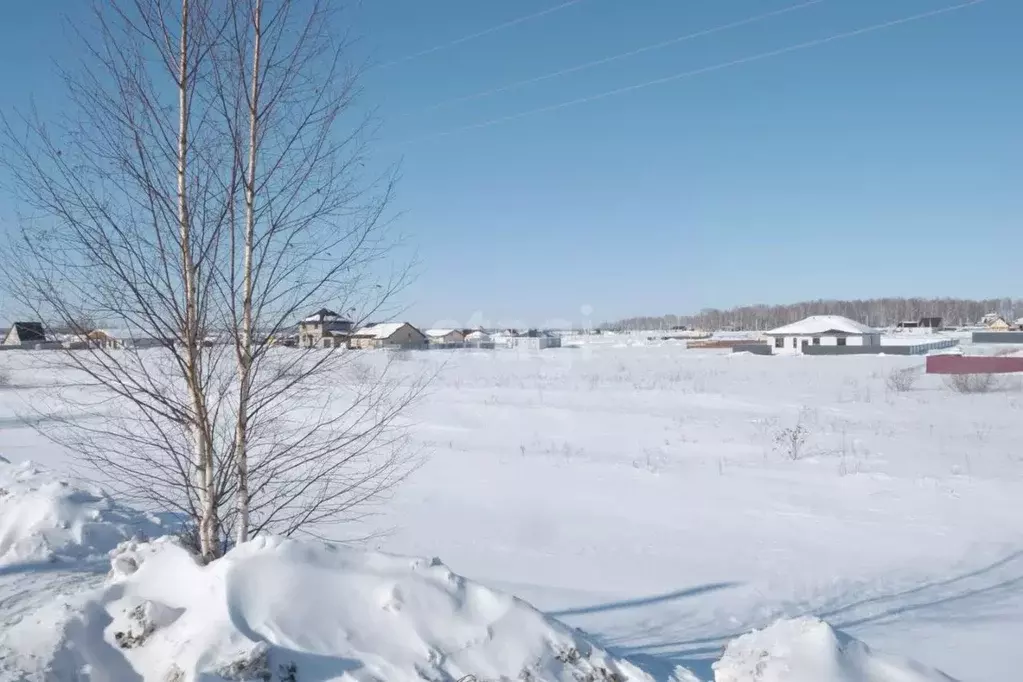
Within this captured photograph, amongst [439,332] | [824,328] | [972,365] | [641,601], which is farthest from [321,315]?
[439,332]

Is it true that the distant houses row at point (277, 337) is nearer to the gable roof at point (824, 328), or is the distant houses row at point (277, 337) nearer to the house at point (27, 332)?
the house at point (27, 332)

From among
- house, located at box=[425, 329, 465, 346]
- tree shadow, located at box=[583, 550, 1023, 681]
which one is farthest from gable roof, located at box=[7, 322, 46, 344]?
house, located at box=[425, 329, 465, 346]

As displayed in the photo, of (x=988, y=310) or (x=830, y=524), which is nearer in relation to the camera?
(x=830, y=524)

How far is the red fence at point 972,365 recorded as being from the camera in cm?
2888

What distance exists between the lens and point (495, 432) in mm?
19172

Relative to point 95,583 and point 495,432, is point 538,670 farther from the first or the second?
point 495,432

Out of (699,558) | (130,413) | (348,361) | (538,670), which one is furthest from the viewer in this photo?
(699,558)

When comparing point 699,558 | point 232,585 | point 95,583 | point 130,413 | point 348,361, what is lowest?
point 699,558

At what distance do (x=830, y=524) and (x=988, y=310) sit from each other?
156144 millimetres

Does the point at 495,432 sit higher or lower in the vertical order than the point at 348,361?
lower

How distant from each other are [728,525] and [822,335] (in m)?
46.6

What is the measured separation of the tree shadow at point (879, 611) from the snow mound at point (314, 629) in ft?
8.35

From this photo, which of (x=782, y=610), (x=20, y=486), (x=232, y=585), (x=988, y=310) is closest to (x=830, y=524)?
(x=782, y=610)

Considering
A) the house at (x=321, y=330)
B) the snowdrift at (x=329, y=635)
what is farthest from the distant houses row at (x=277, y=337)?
the snowdrift at (x=329, y=635)
